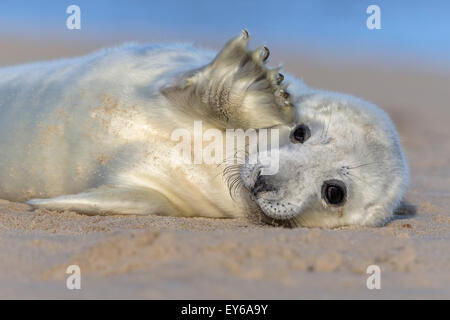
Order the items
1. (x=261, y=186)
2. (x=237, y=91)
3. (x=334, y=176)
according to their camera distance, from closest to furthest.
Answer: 1. (x=261, y=186)
2. (x=334, y=176)
3. (x=237, y=91)

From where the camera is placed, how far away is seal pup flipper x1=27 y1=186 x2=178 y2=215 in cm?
364

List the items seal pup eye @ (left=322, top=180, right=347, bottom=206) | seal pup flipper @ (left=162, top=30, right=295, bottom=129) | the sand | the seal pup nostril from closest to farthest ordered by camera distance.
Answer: the sand → the seal pup nostril → seal pup eye @ (left=322, top=180, right=347, bottom=206) → seal pup flipper @ (left=162, top=30, right=295, bottom=129)

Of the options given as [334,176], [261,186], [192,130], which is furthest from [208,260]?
[192,130]

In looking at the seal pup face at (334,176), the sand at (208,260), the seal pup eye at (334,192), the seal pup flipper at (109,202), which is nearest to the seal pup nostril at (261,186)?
the seal pup face at (334,176)

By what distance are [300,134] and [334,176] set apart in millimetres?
363

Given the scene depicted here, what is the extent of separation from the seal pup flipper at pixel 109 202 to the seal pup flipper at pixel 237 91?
0.57m

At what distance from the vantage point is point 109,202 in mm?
3670

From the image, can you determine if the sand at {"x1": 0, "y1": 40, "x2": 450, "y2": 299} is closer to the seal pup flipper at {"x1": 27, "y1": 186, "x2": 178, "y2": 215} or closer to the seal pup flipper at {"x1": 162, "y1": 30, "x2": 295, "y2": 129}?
the seal pup flipper at {"x1": 27, "y1": 186, "x2": 178, "y2": 215}

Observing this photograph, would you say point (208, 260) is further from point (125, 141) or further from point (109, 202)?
point (125, 141)

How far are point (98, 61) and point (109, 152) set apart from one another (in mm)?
717

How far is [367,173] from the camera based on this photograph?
3631 millimetres

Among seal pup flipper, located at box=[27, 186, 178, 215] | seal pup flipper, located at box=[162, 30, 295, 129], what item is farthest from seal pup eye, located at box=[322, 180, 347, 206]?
seal pup flipper, located at box=[27, 186, 178, 215]

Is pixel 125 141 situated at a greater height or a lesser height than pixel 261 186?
greater
